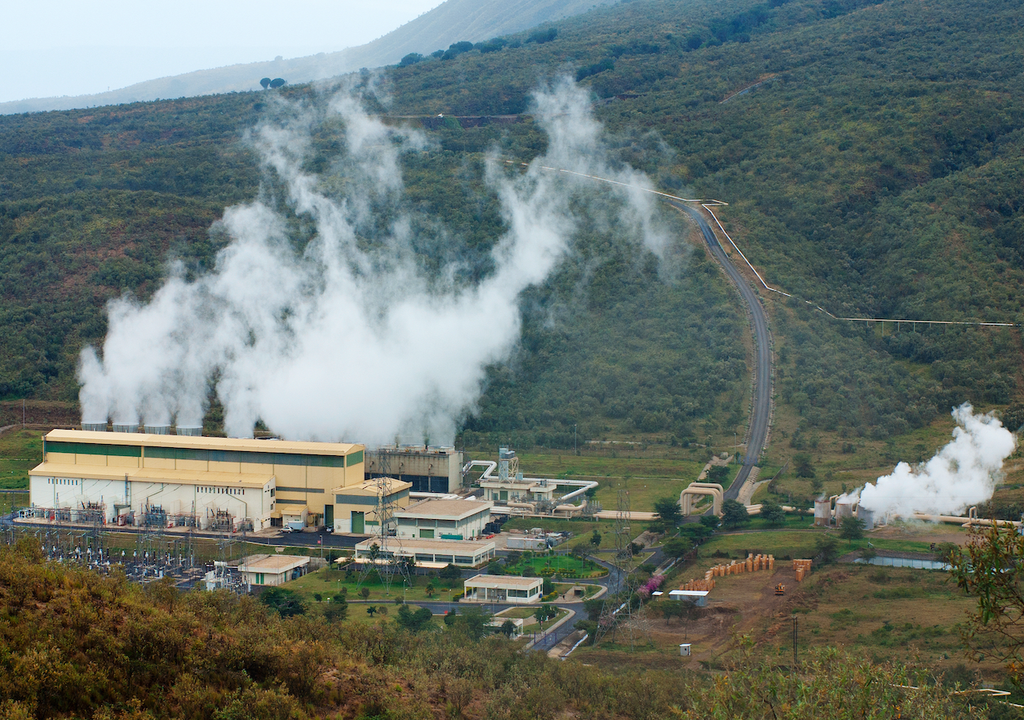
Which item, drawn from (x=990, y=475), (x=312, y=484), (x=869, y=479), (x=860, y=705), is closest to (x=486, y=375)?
(x=312, y=484)

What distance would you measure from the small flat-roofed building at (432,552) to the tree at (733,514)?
29.0 ft

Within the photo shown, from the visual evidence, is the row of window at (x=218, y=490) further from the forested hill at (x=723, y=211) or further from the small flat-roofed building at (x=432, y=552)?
the forested hill at (x=723, y=211)

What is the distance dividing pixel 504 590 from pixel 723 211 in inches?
1696

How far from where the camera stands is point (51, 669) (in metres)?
14.0

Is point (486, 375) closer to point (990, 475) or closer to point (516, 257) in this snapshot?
point (516, 257)

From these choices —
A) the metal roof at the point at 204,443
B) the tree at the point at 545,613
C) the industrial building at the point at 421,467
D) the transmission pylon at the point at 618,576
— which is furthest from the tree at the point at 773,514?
the metal roof at the point at 204,443

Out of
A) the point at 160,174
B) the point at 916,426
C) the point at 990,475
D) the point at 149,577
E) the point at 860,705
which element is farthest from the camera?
the point at 160,174

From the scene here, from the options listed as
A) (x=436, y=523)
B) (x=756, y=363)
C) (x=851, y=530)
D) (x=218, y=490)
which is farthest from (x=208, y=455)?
(x=756, y=363)

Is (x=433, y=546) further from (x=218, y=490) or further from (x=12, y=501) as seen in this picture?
(x=12, y=501)

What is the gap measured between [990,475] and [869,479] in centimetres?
453

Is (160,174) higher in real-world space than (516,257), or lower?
higher

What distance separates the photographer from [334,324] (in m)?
51.7

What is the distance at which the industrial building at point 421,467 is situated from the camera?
4612 centimetres

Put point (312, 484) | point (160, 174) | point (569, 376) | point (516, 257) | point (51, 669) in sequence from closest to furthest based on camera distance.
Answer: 1. point (51, 669)
2. point (312, 484)
3. point (569, 376)
4. point (516, 257)
5. point (160, 174)
